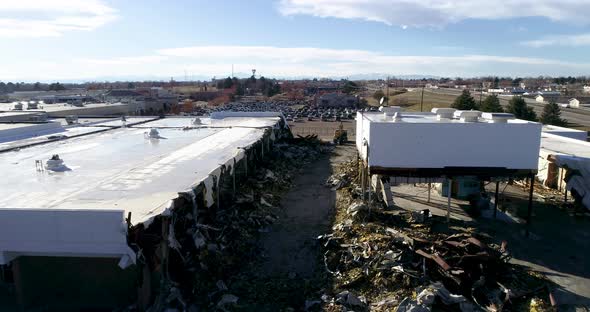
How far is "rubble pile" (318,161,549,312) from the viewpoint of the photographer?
11055 millimetres

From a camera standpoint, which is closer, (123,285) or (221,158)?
(123,285)

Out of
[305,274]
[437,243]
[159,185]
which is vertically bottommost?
[305,274]

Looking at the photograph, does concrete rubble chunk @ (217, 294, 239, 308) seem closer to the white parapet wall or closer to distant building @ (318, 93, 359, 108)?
the white parapet wall

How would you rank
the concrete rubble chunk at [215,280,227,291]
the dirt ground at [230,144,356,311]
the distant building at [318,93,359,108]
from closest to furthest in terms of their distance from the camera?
the dirt ground at [230,144,356,311], the concrete rubble chunk at [215,280,227,291], the distant building at [318,93,359,108]

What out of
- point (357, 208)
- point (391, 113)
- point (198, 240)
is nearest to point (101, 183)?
point (198, 240)

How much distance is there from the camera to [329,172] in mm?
27875

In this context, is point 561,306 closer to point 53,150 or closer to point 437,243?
point 437,243

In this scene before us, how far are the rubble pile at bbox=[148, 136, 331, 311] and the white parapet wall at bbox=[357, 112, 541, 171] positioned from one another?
5.20m

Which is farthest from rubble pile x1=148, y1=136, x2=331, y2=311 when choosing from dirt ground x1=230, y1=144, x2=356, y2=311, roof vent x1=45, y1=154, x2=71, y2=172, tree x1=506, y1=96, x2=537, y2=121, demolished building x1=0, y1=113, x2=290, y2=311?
tree x1=506, y1=96, x2=537, y2=121

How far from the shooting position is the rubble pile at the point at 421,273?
36.3ft

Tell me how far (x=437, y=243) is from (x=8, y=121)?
29.8m

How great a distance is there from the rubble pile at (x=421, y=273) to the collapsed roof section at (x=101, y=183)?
17.2 ft

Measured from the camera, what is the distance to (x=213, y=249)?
44.7ft

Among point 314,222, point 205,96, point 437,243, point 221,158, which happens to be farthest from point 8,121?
point 205,96
